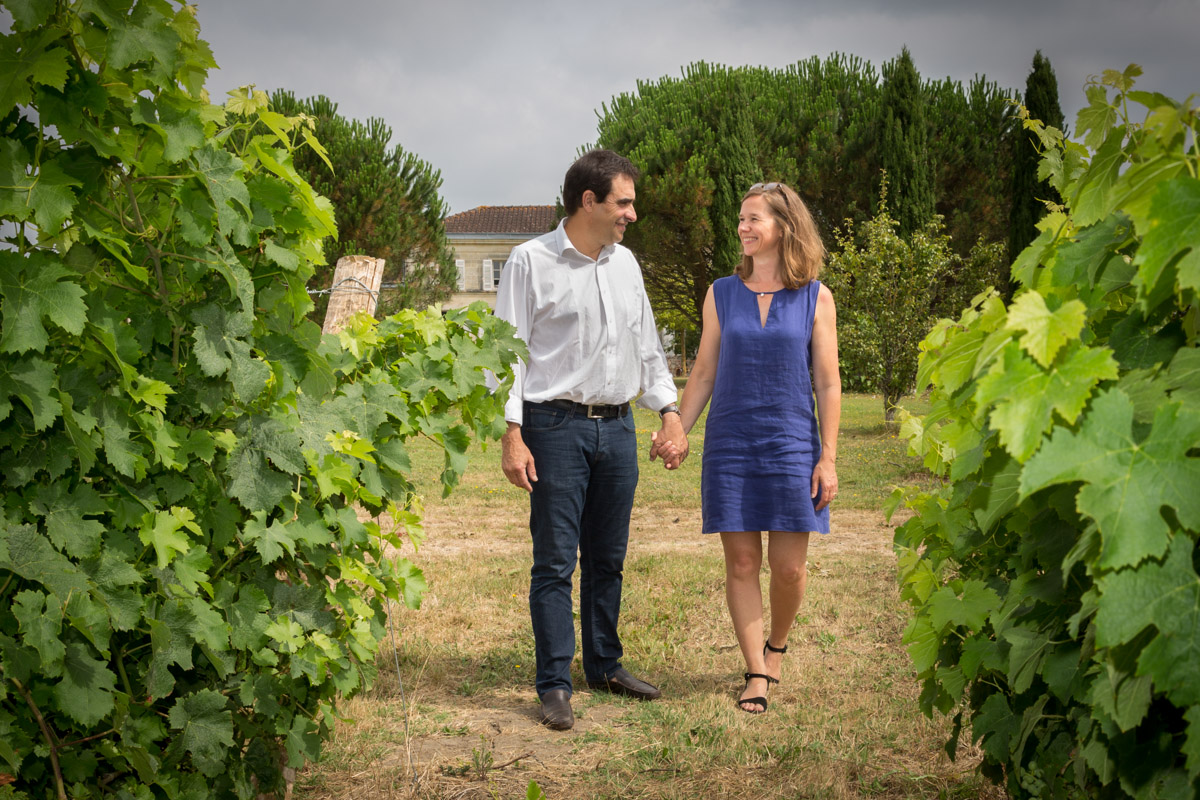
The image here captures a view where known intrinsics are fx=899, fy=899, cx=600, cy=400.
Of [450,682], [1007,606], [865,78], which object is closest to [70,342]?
[1007,606]

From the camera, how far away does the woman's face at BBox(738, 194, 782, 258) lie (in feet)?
12.4

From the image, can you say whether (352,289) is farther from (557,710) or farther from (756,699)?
(756,699)

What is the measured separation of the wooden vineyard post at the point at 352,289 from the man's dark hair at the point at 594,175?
210 cm

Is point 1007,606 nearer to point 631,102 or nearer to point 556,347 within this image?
point 556,347

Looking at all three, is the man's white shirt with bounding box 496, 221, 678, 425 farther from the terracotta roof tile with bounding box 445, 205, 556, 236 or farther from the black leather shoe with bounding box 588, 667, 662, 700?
the terracotta roof tile with bounding box 445, 205, 556, 236

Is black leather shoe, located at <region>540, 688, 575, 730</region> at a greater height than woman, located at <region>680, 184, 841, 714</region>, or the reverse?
woman, located at <region>680, 184, 841, 714</region>

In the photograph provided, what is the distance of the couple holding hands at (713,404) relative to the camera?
3.71 meters

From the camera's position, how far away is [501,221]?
45719 mm

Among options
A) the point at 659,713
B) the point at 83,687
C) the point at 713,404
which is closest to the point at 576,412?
the point at 713,404

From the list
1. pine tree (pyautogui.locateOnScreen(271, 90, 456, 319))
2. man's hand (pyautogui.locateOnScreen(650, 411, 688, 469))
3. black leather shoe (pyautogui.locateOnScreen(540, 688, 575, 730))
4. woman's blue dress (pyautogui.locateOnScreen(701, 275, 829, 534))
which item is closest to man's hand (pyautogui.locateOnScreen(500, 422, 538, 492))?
man's hand (pyautogui.locateOnScreen(650, 411, 688, 469))

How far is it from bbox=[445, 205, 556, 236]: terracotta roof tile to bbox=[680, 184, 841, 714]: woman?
40924 mm

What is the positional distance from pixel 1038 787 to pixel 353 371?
89.1 inches

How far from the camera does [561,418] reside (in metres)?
3.73

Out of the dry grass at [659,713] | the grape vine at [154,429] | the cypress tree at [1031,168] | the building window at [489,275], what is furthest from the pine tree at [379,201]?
the building window at [489,275]
